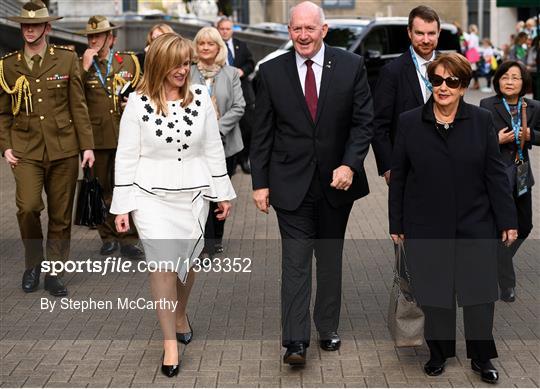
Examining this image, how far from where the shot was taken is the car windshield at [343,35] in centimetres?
2028

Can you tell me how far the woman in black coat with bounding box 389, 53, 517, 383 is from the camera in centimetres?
570

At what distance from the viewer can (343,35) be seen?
67.3 feet

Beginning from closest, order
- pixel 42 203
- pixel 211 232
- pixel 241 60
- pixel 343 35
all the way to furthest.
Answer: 1. pixel 42 203
2. pixel 211 232
3. pixel 241 60
4. pixel 343 35

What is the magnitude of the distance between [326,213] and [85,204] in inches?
110

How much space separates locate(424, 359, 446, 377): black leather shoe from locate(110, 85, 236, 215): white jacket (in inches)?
60.6

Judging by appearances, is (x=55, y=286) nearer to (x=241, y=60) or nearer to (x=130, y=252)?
(x=130, y=252)

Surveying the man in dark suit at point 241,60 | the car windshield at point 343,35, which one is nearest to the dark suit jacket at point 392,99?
the man in dark suit at point 241,60

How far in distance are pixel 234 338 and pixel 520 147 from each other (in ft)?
7.74

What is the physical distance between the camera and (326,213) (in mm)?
6164

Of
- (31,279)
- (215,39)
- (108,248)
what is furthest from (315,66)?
(108,248)

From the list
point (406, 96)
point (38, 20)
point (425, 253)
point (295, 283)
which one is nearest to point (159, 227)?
point (295, 283)

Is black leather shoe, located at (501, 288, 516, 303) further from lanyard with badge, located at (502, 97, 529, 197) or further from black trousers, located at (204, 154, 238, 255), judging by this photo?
black trousers, located at (204, 154, 238, 255)

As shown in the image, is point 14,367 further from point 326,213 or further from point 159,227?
point 326,213

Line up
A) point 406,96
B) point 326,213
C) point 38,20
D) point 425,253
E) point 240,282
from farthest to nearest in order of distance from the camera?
point 240,282, point 38,20, point 406,96, point 326,213, point 425,253
